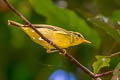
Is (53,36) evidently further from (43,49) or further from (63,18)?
(43,49)

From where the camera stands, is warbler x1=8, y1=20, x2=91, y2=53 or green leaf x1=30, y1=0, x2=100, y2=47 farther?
green leaf x1=30, y1=0, x2=100, y2=47

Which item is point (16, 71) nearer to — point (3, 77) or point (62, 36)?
point (3, 77)

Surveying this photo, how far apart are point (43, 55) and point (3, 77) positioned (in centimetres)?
17

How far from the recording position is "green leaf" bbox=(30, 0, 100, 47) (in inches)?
44.4

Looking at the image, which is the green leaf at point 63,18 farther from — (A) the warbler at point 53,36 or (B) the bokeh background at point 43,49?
(A) the warbler at point 53,36

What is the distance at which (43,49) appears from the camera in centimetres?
126

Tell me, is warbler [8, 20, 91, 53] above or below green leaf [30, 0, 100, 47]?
above

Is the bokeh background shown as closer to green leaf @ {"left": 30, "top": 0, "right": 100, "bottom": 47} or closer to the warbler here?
green leaf @ {"left": 30, "top": 0, "right": 100, "bottom": 47}

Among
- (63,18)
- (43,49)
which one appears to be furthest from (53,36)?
(43,49)

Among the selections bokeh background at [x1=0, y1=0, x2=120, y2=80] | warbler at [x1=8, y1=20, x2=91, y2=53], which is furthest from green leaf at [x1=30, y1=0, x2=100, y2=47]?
warbler at [x1=8, y1=20, x2=91, y2=53]

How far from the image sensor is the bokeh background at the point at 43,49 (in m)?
1.14

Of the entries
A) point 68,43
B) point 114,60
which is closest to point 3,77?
point 114,60

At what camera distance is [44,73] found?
117 centimetres

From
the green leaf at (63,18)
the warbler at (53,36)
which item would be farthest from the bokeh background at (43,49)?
the warbler at (53,36)
